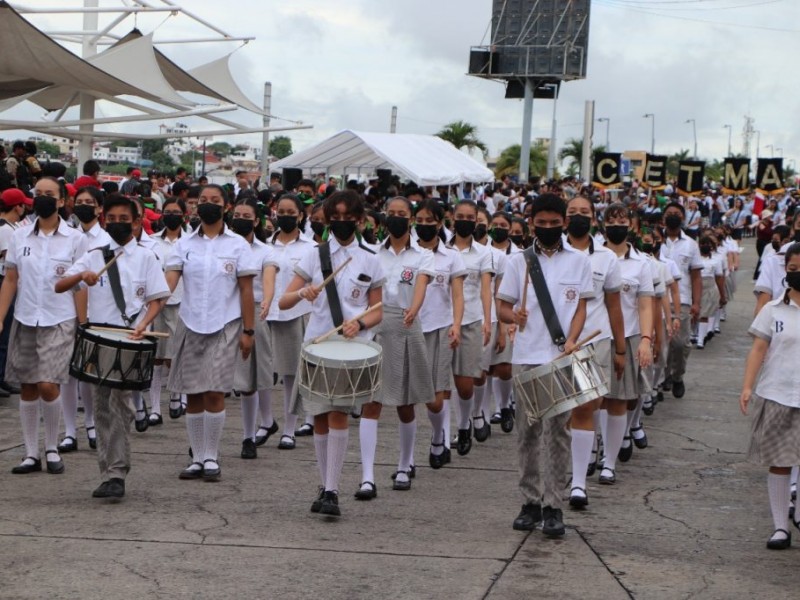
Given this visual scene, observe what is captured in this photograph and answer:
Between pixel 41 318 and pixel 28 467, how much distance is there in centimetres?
105

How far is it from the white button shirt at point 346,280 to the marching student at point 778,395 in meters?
2.44

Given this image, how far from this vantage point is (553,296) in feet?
27.2

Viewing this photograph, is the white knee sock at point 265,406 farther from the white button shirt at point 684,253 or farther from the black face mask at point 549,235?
the white button shirt at point 684,253

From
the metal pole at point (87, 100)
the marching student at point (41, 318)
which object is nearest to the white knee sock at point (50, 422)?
the marching student at point (41, 318)

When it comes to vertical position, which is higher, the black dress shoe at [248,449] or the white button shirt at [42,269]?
the white button shirt at [42,269]

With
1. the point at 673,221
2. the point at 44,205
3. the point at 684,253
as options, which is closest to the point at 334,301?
the point at 44,205

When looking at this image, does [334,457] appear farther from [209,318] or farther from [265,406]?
[265,406]

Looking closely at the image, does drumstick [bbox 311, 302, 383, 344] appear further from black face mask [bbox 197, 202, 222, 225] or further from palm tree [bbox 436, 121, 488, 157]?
palm tree [bbox 436, 121, 488, 157]

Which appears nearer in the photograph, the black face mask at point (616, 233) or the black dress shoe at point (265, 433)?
the black face mask at point (616, 233)

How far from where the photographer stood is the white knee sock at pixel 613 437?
399 inches

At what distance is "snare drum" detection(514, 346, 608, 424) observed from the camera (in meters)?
7.76

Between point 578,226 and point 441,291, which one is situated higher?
point 578,226

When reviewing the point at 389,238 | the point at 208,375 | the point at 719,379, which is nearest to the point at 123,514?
the point at 208,375

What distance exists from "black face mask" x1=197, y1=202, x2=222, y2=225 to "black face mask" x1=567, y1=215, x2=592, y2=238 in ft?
7.82
